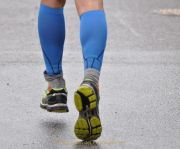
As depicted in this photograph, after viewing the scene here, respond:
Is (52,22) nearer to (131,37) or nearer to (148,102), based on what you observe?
→ (148,102)

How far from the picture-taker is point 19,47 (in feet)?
15.7

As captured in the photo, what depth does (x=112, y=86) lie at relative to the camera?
3.37 m

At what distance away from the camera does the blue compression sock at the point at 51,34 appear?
97.2 inches

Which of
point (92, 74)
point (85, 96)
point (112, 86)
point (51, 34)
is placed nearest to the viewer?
point (85, 96)

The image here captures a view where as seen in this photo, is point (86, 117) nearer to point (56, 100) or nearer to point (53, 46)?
point (56, 100)

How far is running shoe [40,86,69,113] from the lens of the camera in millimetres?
2498

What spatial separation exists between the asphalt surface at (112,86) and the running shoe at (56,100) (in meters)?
0.08

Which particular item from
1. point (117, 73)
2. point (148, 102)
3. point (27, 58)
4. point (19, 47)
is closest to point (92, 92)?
point (148, 102)

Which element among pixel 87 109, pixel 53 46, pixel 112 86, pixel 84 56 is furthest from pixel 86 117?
pixel 112 86

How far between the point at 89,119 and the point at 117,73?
1842 millimetres

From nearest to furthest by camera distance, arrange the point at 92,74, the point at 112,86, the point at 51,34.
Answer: the point at 92,74 < the point at 51,34 < the point at 112,86

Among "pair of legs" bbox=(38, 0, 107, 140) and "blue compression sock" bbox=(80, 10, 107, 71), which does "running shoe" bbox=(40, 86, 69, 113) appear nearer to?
"pair of legs" bbox=(38, 0, 107, 140)

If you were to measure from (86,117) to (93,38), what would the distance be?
0.45 meters

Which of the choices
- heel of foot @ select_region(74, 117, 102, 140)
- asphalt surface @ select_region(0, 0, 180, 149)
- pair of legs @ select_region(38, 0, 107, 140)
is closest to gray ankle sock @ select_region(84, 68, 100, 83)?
pair of legs @ select_region(38, 0, 107, 140)
